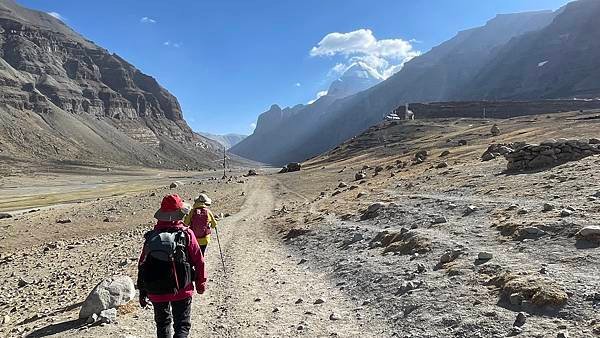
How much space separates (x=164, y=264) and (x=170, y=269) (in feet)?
0.41

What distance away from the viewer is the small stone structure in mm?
24312

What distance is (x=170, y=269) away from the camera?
751 cm

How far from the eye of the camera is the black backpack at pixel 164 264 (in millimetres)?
7426

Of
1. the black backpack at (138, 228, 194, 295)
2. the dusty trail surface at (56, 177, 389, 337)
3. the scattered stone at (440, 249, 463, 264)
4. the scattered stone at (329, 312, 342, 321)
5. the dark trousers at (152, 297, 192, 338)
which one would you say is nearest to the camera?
the black backpack at (138, 228, 194, 295)

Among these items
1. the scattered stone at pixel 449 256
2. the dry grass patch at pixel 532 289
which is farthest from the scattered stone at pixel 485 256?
the dry grass patch at pixel 532 289

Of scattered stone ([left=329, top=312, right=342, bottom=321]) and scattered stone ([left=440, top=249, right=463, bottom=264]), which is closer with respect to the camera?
scattered stone ([left=329, top=312, right=342, bottom=321])

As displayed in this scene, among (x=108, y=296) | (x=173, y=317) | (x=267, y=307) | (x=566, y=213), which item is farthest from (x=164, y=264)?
(x=566, y=213)

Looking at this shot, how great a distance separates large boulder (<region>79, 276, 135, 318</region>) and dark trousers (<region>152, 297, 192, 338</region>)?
190 inches

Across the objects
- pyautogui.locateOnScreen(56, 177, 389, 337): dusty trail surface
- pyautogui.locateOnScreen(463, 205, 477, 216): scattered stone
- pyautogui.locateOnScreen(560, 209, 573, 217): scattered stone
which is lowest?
pyautogui.locateOnScreen(56, 177, 389, 337): dusty trail surface

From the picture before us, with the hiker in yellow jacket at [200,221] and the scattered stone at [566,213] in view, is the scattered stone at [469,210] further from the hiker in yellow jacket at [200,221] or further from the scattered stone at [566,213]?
the hiker in yellow jacket at [200,221]

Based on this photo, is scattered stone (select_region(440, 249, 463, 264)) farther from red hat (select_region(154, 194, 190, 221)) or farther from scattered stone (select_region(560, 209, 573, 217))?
red hat (select_region(154, 194, 190, 221))

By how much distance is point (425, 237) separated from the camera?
1619cm

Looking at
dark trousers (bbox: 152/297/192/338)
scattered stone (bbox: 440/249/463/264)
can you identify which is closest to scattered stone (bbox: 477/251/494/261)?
scattered stone (bbox: 440/249/463/264)

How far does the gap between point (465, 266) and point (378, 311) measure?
9.18 feet
